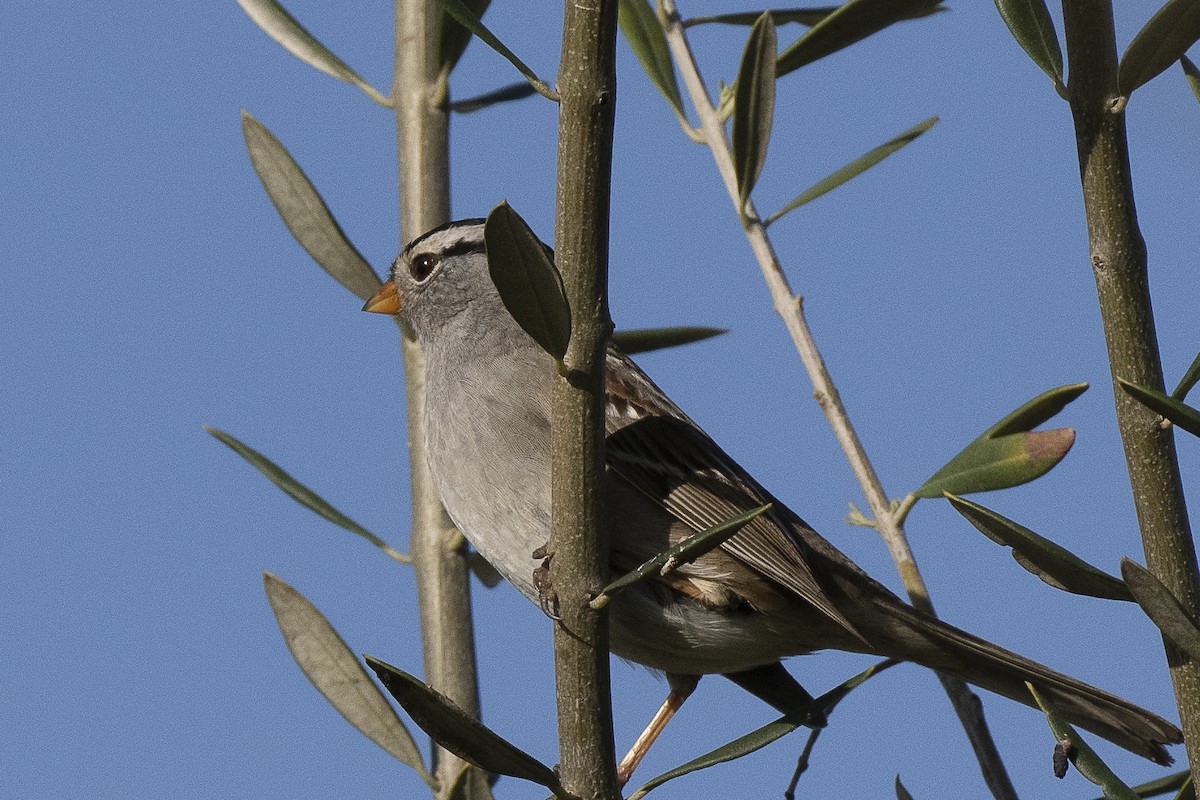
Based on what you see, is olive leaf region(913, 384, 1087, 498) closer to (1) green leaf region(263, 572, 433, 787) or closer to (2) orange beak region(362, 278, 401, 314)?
(1) green leaf region(263, 572, 433, 787)

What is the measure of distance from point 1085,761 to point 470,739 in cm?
80

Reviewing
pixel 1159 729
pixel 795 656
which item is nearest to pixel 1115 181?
pixel 1159 729

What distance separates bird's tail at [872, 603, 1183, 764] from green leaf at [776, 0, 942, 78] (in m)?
1.27

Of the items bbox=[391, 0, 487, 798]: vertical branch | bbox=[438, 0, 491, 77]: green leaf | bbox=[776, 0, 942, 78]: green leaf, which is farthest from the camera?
bbox=[438, 0, 491, 77]: green leaf

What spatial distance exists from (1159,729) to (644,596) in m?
1.11

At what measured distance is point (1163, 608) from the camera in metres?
1.58

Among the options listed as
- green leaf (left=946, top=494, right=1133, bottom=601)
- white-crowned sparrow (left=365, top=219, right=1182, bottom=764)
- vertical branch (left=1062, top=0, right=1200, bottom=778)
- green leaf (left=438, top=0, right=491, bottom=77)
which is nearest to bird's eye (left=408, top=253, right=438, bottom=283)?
white-crowned sparrow (left=365, top=219, right=1182, bottom=764)

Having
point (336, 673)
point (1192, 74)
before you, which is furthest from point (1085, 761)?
point (336, 673)

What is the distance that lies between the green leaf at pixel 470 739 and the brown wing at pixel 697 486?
1314mm

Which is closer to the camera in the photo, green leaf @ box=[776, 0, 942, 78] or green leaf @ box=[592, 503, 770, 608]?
green leaf @ box=[592, 503, 770, 608]

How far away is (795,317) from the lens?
263cm

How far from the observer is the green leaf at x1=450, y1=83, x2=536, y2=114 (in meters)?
3.13

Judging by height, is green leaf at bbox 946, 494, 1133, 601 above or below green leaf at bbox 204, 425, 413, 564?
below

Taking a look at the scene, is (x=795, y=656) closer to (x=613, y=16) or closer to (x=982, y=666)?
(x=982, y=666)
